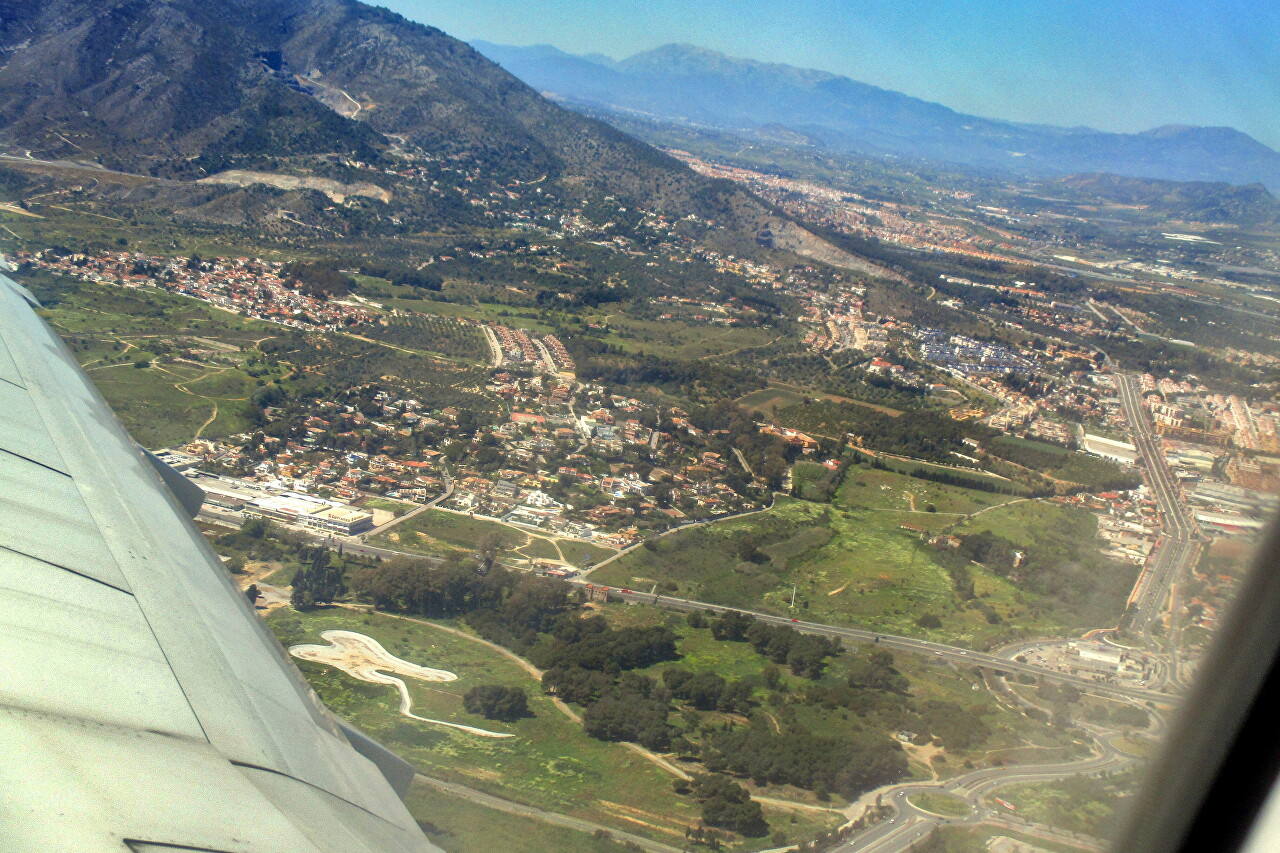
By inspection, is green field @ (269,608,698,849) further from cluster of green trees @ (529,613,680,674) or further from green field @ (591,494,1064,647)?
green field @ (591,494,1064,647)

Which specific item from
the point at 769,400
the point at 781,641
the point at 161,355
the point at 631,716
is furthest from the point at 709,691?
the point at 161,355

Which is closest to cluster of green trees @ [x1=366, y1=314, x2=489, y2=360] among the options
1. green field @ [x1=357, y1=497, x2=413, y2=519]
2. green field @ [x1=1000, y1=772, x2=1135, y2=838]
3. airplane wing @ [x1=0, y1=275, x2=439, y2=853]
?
green field @ [x1=357, y1=497, x2=413, y2=519]

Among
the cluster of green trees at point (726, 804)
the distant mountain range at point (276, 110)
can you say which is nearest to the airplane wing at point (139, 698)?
the cluster of green trees at point (726, 804)

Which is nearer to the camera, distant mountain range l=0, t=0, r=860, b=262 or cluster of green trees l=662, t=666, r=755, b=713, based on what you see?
cluster of green trees l=662, t=666, r=755, b=713

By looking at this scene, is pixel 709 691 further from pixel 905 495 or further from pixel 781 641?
pixel 905 495

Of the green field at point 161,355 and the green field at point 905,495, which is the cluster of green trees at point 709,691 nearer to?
the green field at point 905,495

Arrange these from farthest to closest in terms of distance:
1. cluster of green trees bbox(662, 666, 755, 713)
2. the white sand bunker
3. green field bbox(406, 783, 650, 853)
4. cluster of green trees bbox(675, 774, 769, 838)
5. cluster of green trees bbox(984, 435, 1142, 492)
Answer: cluster of green trees bbox(984, 435, 1142, 492) → cluster of green trees bbox(662, 666, 755, 713) → the white sand bunker → cluster of green trees bbox(675, 774, 769, 838) → green field bbox(406, 783, 650, 853)

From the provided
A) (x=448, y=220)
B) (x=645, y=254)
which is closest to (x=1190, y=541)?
(x=645, y=254)
